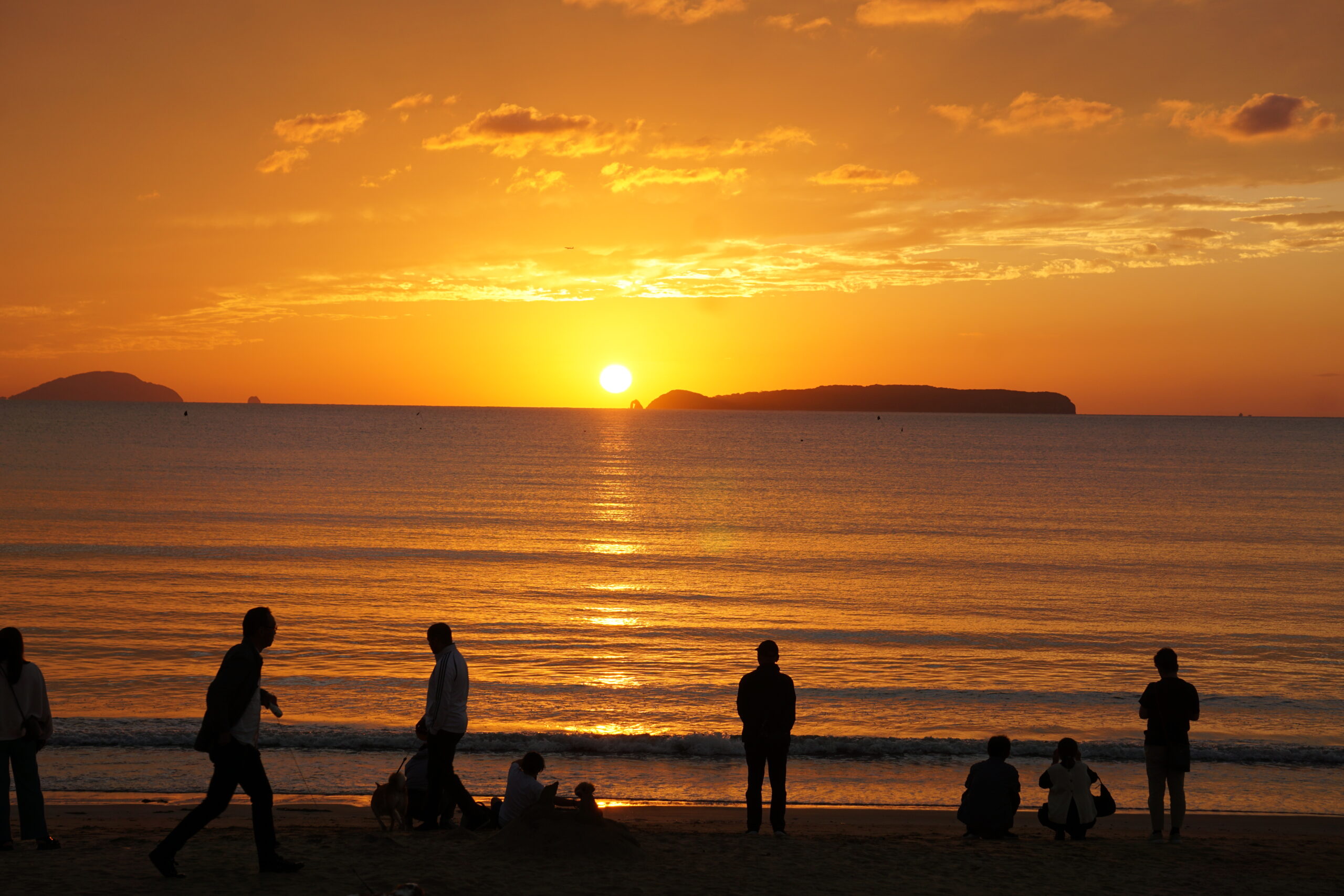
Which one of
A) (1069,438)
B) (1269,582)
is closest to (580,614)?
(1269,582)

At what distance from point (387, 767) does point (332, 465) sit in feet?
237

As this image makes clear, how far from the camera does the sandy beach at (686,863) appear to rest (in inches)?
295

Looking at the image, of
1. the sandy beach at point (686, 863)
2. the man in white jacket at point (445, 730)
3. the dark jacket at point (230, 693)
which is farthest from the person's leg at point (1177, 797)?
the dark jacket at point (230, 693)

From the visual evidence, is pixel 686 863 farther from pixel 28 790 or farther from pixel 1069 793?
pixel 28 790

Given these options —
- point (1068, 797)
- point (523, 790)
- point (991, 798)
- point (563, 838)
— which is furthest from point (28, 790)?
point (1068, 797)

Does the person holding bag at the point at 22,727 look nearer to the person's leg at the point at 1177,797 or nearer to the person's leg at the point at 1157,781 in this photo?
the person's leg at the point at 1157,781

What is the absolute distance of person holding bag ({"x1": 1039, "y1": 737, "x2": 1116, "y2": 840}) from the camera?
380 inches

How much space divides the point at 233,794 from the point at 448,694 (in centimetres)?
189

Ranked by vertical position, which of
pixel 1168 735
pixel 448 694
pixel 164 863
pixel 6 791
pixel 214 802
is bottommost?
pixel 164 863

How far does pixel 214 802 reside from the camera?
7039 mm

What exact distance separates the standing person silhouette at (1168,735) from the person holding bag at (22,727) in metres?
8.79

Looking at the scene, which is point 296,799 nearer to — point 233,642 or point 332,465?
point 233,642

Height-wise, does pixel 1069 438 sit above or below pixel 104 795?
above

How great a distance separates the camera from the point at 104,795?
11.0m
